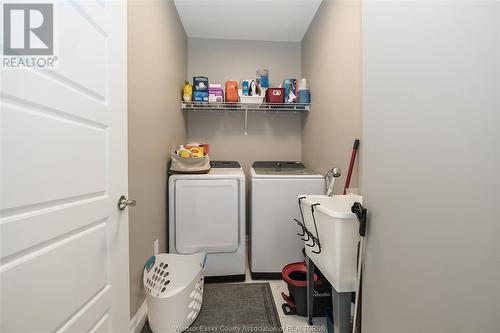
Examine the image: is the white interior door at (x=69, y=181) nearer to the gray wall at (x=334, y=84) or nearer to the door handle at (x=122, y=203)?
the door handle at (x=122, y=203)

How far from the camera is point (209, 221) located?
2080mm

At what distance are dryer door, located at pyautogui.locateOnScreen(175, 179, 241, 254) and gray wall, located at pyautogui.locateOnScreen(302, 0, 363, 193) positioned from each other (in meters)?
1.01

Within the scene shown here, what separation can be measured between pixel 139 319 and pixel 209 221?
0.86 metres

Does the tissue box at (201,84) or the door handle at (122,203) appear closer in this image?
the door handle at (122,203)

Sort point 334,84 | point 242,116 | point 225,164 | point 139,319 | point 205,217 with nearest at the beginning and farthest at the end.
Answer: point 139,319 < point 334,84 < point 205,217 < point 225,164 < point 242,116

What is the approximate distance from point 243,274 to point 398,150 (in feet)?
5.88

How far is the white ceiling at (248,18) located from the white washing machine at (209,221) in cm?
173

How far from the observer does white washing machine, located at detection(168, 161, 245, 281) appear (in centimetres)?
207

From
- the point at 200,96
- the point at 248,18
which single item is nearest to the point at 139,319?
the point at 200,96

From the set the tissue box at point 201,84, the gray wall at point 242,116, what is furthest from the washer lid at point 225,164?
the tissue box at point 201,84

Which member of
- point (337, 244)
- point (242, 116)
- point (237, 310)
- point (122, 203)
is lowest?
point (237, 310)

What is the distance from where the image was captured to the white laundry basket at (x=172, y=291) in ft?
4.60

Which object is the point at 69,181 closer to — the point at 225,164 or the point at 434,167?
the point at 434,167

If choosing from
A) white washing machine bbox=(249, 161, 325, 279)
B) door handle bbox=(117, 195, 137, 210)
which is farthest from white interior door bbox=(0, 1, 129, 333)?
white washing machine bbox=(249, 161, 325, 279)
